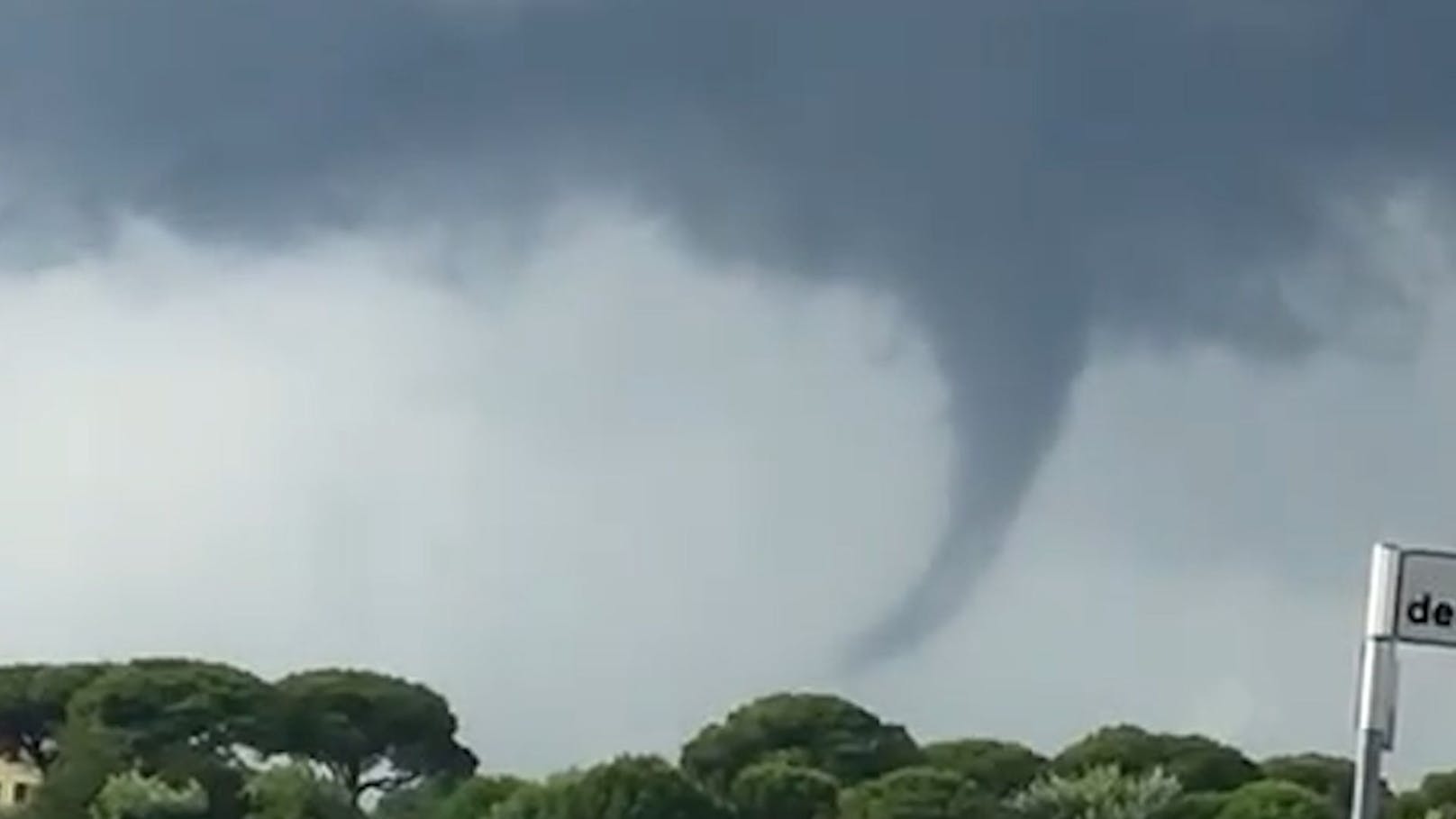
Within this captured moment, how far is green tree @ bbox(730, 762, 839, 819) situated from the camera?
339 ft

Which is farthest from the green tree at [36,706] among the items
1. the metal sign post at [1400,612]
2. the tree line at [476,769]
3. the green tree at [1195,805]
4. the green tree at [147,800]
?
the metal sign post at [1400,612]

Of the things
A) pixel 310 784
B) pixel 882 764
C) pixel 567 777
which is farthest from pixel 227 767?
pixel 882 764

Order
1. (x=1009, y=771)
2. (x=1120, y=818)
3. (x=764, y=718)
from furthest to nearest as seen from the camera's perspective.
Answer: (x=764, y=718)
(x=1009, y=771)
(x=1120, y=818)

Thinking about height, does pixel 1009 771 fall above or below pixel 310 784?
above

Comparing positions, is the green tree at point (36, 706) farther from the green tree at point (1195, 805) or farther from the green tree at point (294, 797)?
the green tree at point (1195, 805)

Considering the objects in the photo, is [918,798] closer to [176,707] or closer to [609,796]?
[609,796]

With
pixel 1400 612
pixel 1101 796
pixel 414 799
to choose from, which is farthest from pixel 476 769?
pixel 1400 612

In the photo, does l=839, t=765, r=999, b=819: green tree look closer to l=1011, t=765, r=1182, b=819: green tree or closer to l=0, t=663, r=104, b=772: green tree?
l=1011, t=765, r=1182, b=819: green tree

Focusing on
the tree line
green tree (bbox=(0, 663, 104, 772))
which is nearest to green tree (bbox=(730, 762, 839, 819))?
the tree line

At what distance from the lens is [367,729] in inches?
4569

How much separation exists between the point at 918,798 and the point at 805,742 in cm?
2423

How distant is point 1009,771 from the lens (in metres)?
112

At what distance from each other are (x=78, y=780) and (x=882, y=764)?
1124 inches

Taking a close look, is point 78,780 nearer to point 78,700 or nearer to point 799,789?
point 78,700
